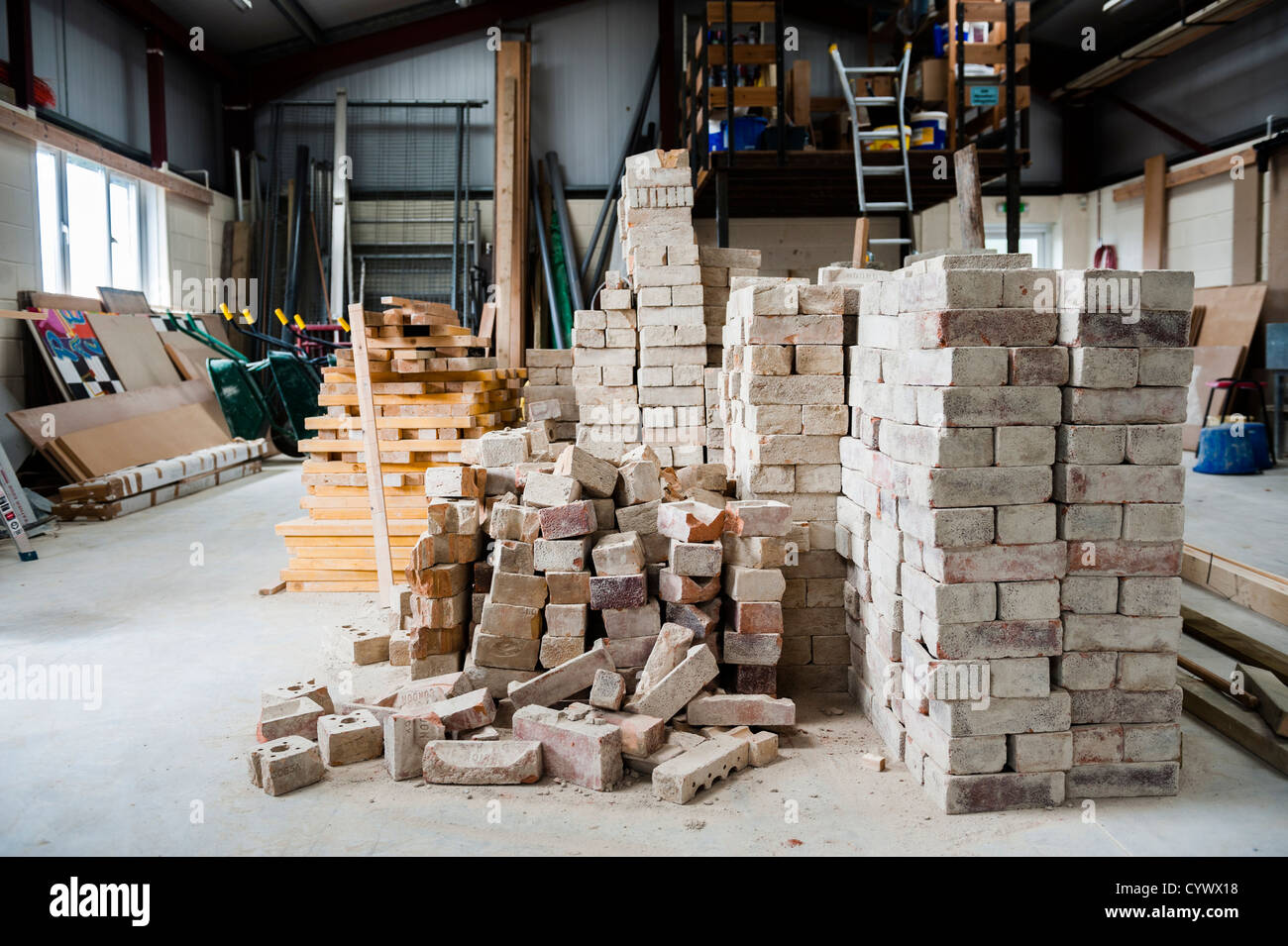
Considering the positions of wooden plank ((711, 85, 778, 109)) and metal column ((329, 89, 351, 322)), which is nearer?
wooden plank ((711, 85, 778, 109))

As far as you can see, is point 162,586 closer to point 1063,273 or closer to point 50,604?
point 50,604

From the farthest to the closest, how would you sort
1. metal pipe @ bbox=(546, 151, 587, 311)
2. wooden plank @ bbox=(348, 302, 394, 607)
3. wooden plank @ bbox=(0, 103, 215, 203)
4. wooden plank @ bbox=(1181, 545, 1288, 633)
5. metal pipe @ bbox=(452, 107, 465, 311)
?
1. metal pipe @ bbox=(452, 107, 465, 311)
2. metal pipe @ bbox=(546, 151, 587, 311)
3. wooden plank @ bbox=(0, 103, 215, 203)
4. wooden plank @ bbox=(348, 302, 394, 607)
5. wooden plank @ bbox=(1181, 545, 1288, 633)

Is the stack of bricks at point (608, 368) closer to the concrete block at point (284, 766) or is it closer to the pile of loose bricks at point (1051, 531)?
the concrete block at point (284, 766)

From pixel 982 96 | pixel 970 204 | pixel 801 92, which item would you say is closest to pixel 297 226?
pixel 801 92

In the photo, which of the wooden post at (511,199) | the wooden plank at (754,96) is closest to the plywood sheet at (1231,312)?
the wooden plank at (754,96)

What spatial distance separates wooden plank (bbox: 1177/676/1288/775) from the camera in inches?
171

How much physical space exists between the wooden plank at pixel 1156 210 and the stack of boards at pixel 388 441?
42.5 ft

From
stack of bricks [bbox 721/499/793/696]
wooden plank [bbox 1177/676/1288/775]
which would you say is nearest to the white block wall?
stack of bricks [bbox 721/499/793/696]

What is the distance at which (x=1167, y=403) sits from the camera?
13.1ft

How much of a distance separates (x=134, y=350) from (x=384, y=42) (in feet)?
25.3

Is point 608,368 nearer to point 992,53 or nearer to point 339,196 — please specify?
point 992,53

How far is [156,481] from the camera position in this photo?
39.2 ft

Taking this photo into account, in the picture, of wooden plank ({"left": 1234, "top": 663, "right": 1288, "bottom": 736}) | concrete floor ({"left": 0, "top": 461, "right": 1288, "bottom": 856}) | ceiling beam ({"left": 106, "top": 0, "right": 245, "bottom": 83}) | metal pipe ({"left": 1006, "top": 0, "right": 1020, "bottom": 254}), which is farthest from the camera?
ceiling beam ({"left": 106, "top": 0, "right": 245, "bottom": 83})

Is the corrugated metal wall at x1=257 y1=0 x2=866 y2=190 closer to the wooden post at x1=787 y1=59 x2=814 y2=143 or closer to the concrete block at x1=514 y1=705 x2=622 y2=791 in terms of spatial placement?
the wooden post at x1=787 y1=59 x2=814 y2=143
